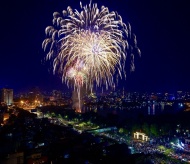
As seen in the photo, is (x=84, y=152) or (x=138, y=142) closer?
(x=84, y=152)

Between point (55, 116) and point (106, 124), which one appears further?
point (55, 116)

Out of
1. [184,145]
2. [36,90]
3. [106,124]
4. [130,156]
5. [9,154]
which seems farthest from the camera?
[36,90]

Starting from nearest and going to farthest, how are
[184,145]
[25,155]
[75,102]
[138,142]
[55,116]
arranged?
1. [25,155]
2. [184,145]
3. [138,142]
4. [55,116]
5. [75,102]

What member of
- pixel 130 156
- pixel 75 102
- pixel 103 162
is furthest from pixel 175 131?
pixel 75 102

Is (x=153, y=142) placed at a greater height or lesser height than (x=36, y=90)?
lesser

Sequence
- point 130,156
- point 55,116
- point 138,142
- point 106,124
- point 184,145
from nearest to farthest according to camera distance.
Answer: point 130,156 < point 184,145 < point 138,142 < point 106,124 < point 55,116

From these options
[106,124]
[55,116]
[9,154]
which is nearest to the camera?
[9,154]

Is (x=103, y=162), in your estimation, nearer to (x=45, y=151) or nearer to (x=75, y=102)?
(x=45, y=151)

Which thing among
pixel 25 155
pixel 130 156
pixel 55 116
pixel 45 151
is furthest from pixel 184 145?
pixel 55 116

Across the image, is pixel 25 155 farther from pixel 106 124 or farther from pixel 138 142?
pixel 106 124
